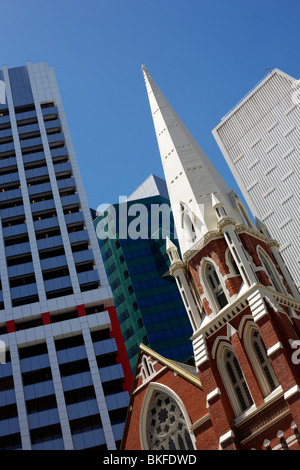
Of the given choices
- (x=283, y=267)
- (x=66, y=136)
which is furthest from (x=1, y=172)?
(x=283, y=267)

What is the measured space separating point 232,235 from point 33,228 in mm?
54519

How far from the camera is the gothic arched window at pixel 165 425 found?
3438 centimetres

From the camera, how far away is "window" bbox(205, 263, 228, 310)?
36.1 m

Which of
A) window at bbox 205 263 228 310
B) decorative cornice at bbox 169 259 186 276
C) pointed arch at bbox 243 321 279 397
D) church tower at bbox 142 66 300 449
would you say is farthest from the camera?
decorative cornice at bbox 169 259 186 276

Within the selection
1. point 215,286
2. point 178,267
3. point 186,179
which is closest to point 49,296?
point 186,179

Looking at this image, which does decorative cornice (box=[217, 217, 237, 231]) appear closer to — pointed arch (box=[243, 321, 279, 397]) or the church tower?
the church tower

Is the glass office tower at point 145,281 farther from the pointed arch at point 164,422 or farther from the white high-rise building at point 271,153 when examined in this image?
the pointed arch at point 164,422

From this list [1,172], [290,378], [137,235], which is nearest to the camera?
[290,378]

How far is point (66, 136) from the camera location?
3804 inches

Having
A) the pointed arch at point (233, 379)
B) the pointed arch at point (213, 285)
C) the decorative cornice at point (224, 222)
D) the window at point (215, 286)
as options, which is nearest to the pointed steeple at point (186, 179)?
the decorative cornice at point (224, 222)

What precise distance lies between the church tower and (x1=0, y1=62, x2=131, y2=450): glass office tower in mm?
36595

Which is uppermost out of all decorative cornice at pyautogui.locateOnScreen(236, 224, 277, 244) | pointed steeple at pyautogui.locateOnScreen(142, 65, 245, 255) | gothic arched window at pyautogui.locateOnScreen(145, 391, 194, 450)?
pointed steeple at pyautogui.locateOnScreen(142, 65, 245, 255)

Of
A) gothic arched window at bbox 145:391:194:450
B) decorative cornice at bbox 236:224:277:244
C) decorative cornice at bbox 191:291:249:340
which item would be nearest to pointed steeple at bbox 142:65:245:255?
decorative cornice at bbox 236:224:277:244

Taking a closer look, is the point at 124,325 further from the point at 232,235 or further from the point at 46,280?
the point at 232,235
